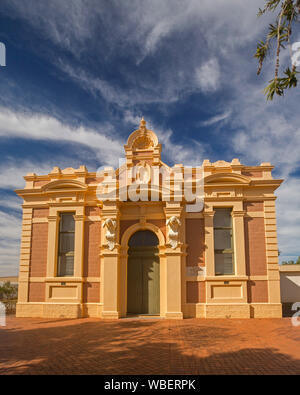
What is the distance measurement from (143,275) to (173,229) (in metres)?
2.20

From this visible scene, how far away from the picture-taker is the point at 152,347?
24.1 feet

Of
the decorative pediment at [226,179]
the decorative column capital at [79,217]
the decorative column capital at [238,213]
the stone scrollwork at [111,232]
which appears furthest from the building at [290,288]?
the decorative column capital at [79,217]

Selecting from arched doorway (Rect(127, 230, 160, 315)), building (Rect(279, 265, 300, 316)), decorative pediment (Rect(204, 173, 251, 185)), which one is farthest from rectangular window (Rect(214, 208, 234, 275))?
building (Rect(279, 265, 300, 316))

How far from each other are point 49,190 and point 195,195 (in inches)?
236

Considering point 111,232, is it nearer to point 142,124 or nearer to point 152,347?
point 142,124

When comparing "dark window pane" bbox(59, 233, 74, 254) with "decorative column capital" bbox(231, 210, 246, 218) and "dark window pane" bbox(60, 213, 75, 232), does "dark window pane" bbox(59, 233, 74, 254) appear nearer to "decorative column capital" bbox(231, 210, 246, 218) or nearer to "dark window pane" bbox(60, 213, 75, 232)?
"dark window pane" bbox(60, 213, 75, 232)

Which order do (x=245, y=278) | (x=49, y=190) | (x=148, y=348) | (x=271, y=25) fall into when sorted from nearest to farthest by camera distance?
(x=271, y=25)
(x=148, y=348)
(x=245, y=278)
(x=49, y=190)

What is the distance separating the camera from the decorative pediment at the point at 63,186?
13258 mm

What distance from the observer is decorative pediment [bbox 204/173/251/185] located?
12516 mm

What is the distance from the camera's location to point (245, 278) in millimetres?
11891

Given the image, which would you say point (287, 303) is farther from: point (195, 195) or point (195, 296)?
point (195, 195)

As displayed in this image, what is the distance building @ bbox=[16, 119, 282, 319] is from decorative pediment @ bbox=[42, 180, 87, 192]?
1.6 inches

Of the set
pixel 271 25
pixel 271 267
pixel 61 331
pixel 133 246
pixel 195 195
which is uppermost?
pixel 271 25

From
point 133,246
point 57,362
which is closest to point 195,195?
point 133,246
